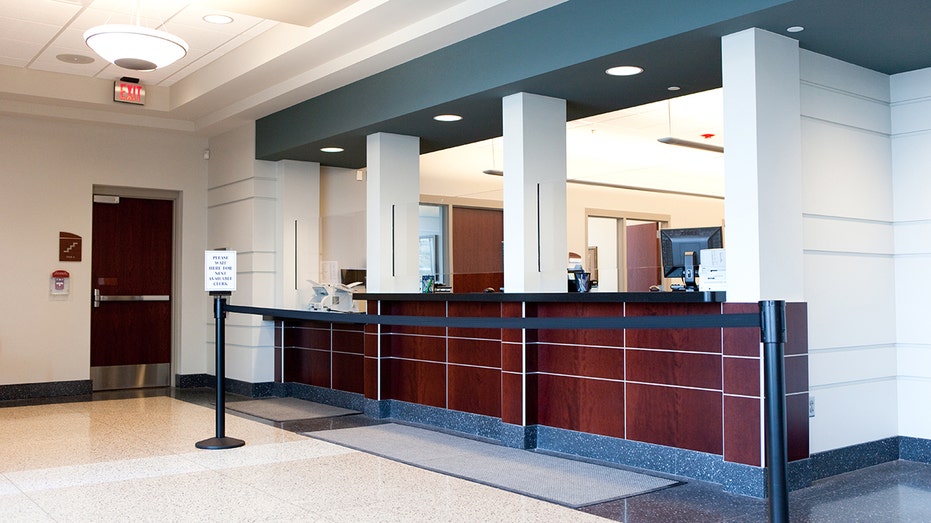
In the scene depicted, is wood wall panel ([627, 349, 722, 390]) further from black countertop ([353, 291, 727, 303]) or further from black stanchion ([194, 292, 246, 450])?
black stanchion ([194, 292, 246, 450])

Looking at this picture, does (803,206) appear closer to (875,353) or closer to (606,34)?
(875,353)

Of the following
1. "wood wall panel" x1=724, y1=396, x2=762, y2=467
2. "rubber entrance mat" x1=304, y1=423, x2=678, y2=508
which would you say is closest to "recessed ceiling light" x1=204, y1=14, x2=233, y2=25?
"rubber entrance mat" x1=304, y1=423, x2=678, y2=508

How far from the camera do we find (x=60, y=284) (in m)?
8.62

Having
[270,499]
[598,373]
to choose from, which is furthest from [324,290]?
[270,499]

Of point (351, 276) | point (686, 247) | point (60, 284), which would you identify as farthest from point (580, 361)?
point (60, 284)

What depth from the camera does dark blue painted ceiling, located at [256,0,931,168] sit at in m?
4.29

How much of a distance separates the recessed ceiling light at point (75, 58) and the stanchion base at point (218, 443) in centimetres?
408

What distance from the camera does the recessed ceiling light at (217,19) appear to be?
20.7ft

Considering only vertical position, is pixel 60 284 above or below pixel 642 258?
below

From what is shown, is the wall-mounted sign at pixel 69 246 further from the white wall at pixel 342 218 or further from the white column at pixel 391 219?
the white column at pixel 391 219

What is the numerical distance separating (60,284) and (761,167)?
24.1 ft

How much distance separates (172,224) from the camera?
961 centimetres

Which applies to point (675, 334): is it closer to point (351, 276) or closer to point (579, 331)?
point (579, 331)

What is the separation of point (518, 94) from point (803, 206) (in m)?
2.14
